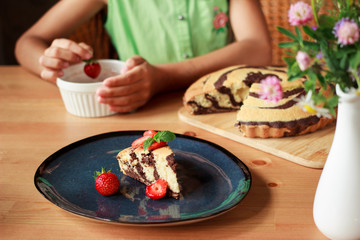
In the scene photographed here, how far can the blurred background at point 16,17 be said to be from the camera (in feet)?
9.57

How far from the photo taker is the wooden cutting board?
3.43ft

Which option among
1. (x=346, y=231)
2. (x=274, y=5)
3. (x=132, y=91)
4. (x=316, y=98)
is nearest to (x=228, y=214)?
(x=346, y=231)

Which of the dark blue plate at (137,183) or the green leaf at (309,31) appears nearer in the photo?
the green leaf at (309,31)

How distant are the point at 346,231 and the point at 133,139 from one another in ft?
1.95

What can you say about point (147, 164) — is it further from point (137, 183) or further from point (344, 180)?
point (344, 180)

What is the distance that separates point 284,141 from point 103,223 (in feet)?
1.83

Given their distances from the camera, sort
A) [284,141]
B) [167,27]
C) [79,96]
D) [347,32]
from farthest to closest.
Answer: [167,27] → [79,96] → [284,141] → [347,32]

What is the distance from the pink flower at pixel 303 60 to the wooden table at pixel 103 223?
0.35 meters

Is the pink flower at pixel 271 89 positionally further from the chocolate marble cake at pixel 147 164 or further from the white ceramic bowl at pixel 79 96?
the white ceramic bowl at pixel 79 96

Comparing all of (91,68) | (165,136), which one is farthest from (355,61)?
(91,68)

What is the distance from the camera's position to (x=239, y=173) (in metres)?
0.93

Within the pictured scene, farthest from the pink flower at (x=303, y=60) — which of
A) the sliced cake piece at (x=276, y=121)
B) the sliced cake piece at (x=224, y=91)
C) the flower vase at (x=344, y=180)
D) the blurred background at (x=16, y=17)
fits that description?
the blurred background at (x=16, y=17)

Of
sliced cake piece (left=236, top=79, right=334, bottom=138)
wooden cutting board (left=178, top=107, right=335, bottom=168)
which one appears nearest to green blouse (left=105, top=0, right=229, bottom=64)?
wooden cutting board (left=178, top=107, right=335, bottom=168)

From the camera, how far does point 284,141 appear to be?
1.14m
